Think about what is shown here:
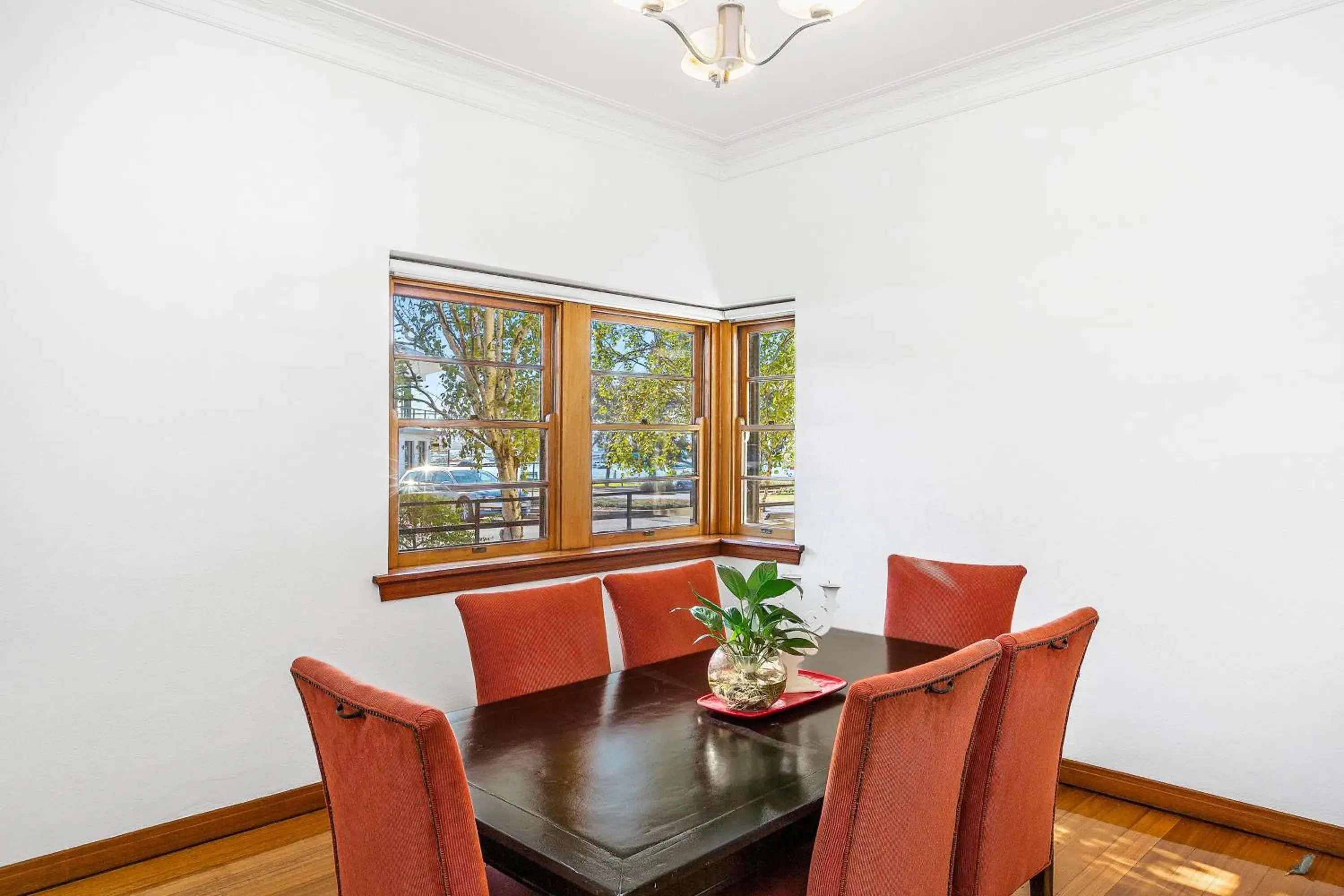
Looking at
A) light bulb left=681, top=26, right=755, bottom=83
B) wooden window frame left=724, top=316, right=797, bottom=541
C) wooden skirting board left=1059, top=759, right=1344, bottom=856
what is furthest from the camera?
wooden window frame left=724, top=316, right=797, bottom=541

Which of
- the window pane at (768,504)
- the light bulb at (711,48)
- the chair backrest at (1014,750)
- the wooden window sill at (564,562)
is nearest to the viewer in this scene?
the chair backrest at (1014,750)

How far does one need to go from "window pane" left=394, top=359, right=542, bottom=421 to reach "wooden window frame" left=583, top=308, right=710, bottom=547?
0.32 meters

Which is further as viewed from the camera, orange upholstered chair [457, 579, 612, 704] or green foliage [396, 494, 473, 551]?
green foliage [396, 494, 473, 551]

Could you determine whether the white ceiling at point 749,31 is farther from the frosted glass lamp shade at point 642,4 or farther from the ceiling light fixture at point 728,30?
the frosted glass lamp shade at point 642,4

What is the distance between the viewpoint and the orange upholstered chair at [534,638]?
95.9 inches

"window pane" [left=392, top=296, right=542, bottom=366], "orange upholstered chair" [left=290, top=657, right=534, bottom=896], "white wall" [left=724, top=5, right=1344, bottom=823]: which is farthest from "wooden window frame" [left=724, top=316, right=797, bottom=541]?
"orange upholstered chair" [left=290, top=657, right=534, bottom=896]

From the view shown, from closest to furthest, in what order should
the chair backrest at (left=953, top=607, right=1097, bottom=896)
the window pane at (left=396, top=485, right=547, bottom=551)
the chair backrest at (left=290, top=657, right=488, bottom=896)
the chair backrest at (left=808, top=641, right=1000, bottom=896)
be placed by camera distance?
the chair backrest at (left=290, top=657, right=488, bottom=896), the chair backrest at (left=808, top=641, right=1000, bottom=896), the chair backrest at (left=953, top=607, right=1097, bottom=896), the window pane at (left=396, top=485, right=547, bottom=551)

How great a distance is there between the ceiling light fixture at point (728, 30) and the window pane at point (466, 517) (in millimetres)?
2135

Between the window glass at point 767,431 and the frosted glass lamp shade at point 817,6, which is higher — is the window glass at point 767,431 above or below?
below

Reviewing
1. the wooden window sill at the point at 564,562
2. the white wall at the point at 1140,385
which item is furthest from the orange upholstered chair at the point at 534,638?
the white wall at the point at 1140,385

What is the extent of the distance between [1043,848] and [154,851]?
270 cm

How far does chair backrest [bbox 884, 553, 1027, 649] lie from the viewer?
9.34 feet

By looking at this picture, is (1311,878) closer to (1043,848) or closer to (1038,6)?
(1043,848)

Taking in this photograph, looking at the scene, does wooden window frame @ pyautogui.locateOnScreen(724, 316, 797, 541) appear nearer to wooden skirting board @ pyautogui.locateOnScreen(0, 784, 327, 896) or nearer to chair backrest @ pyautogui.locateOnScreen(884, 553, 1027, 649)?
chair backrest @ pyautogui.locateOnScreen(884, 553, 1027, 649)
